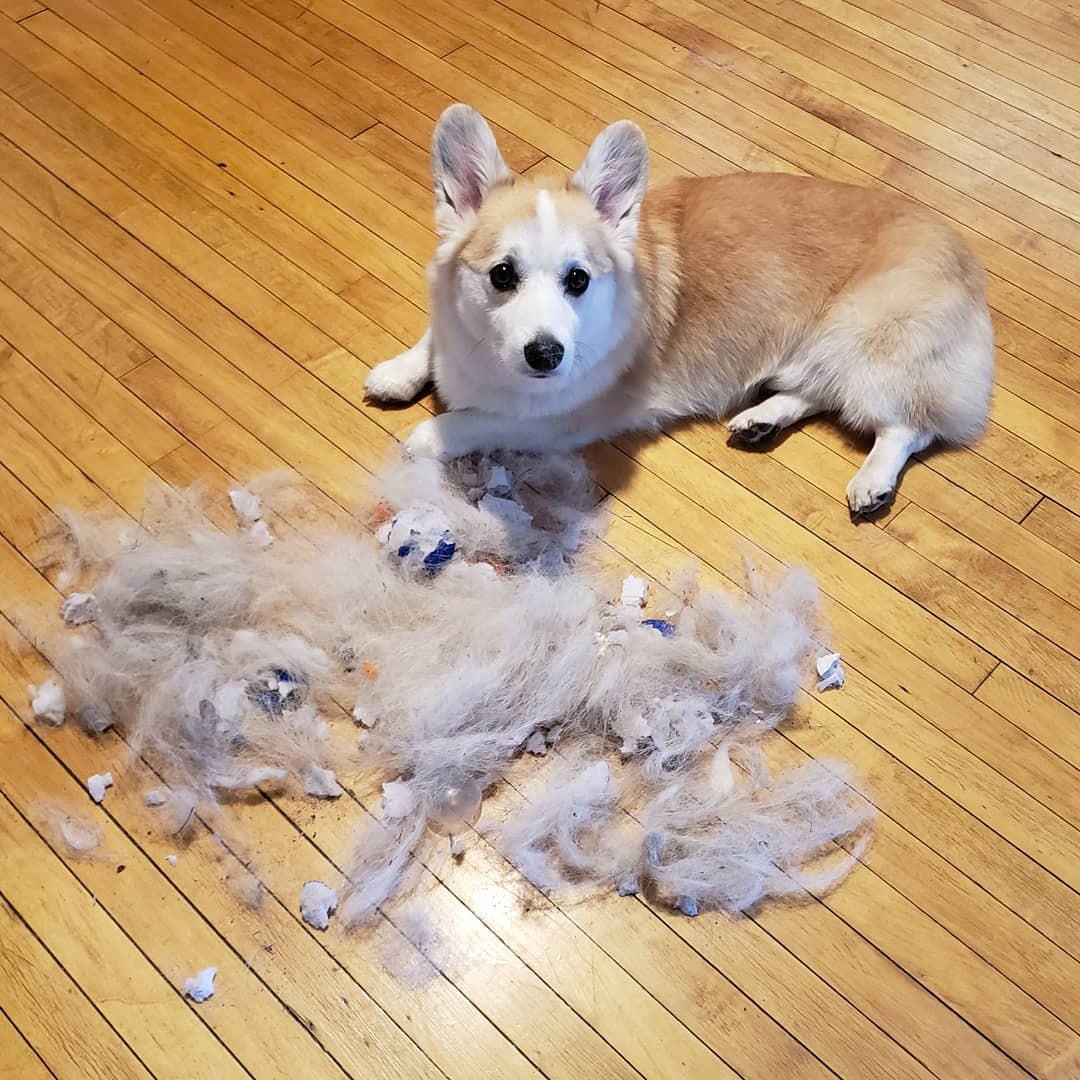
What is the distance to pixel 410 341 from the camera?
2207 mm

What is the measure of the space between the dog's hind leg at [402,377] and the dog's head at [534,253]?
22 cm

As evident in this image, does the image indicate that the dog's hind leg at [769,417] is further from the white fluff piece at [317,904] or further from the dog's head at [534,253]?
the white fluff piece at [317,904]

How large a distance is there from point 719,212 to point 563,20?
4.35 ft

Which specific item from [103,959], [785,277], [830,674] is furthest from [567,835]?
[785,277]

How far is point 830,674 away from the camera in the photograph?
1.77 metres

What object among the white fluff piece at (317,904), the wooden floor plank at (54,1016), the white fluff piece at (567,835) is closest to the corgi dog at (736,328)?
the white fluff piece at (567,835)

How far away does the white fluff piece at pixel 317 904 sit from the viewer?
1.48 meters

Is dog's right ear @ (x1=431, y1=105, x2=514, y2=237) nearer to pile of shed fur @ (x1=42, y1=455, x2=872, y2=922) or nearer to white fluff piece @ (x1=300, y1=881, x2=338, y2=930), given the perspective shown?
pile of shed fur @ (x1=42, y1=455, x2=872, y2=922)

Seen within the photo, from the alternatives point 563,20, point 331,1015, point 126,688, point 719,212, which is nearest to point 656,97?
point 563,20

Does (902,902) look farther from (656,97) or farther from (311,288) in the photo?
(656,97)

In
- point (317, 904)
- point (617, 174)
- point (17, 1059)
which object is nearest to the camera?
point (17, 1059)

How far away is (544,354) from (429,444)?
39cm

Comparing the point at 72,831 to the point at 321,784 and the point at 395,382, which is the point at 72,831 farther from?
the point at 395,382

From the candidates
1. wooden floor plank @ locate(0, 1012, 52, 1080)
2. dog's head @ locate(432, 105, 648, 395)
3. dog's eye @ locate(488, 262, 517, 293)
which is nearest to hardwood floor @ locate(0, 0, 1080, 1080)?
wooden floor plank @ locate(0, 1012, 52, 1080)
